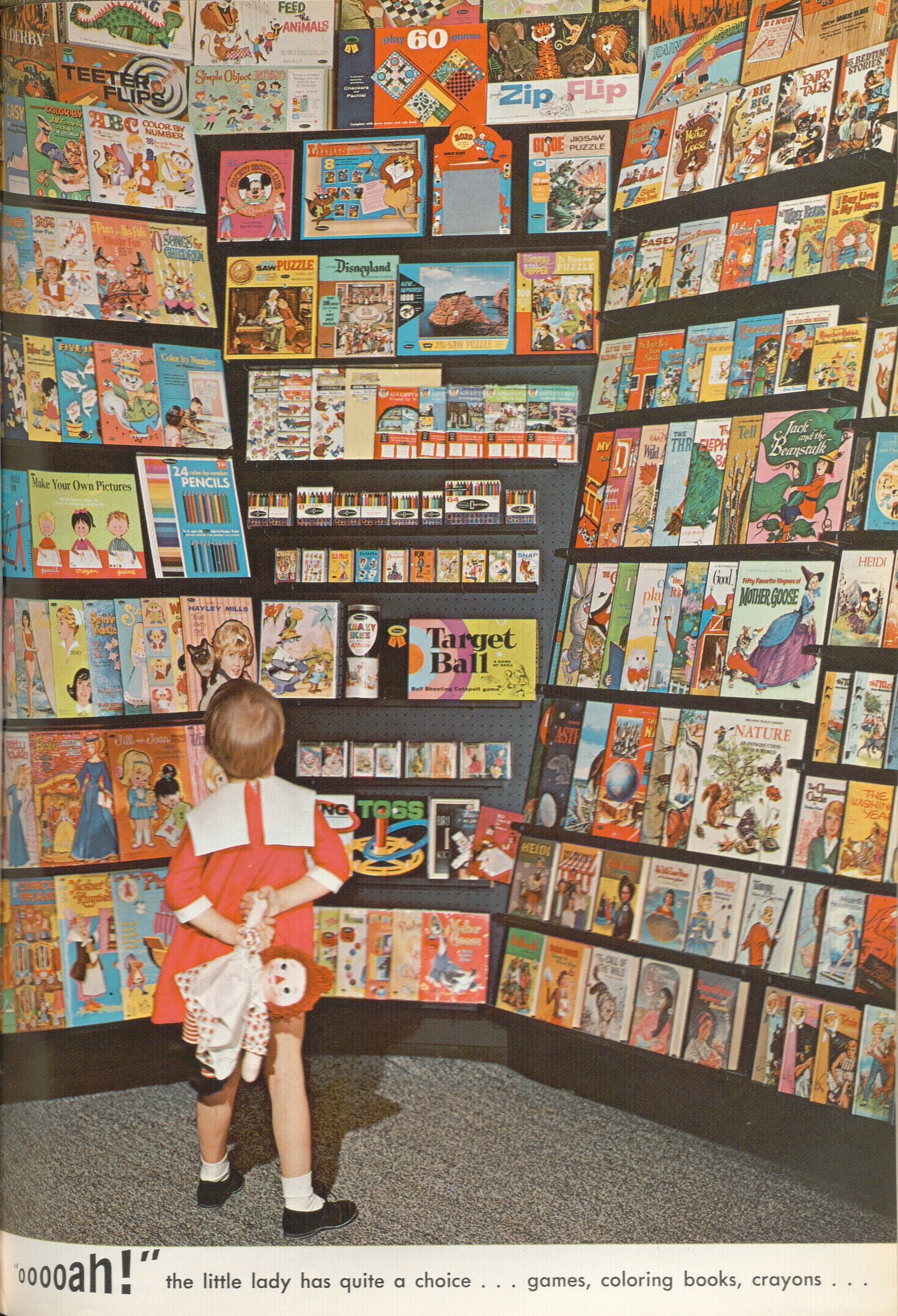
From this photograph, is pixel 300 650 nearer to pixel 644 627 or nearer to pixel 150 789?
pixel 150 789

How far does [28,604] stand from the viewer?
2189 mm

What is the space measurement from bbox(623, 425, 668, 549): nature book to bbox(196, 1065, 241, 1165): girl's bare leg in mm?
1471

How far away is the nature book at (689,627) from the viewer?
2.24m

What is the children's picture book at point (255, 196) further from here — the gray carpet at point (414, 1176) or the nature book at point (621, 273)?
the gray carpet at point (414, 1176)

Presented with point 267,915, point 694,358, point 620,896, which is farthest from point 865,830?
point 267,915

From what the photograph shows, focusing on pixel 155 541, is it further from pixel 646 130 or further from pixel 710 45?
pixel 710 45

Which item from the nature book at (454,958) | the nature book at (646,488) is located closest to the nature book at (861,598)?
the nature book at (646,488)

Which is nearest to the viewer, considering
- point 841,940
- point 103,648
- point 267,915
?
point 267,915

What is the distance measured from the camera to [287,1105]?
78.9 inches

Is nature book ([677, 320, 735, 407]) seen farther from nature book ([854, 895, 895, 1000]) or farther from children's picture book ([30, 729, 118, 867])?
children's picture book ([30, 729, 118, 867])

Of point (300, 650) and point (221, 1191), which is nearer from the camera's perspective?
point (221, 1191)

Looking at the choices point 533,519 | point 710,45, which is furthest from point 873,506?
point 710,45

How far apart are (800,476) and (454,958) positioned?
1344 millimetres

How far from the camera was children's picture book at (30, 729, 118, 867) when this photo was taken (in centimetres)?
219
